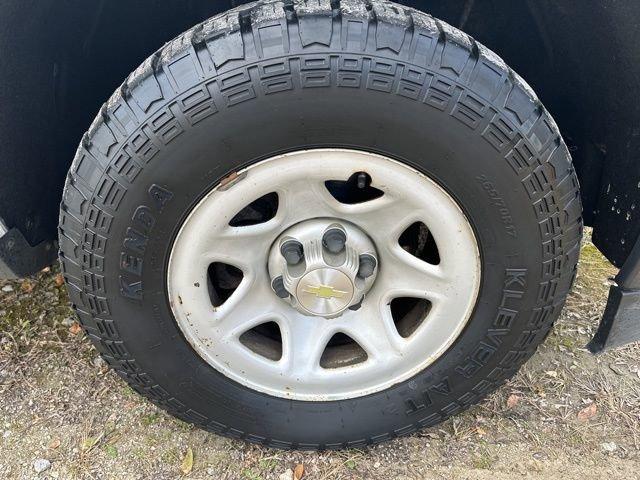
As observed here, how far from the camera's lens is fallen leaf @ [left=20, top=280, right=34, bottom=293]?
296cm

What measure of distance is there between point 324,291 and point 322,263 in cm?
10

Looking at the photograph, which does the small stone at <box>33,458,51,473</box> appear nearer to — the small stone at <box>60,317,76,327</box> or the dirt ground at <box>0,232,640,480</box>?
the dirt ground at <box>0,232,640,480</box>

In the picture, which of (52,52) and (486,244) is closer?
(486,244)

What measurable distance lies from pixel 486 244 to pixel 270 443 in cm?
106

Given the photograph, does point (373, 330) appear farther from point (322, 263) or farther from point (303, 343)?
point (322, 263)

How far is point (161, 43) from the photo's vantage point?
2.16 m

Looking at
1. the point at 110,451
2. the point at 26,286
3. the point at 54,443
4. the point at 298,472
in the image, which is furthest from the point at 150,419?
the point at 26,286

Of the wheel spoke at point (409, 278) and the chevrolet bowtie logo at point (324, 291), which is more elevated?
the wheel spoke at point (409, 278)

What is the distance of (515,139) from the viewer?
5.40ft

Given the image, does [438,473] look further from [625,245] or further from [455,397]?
[625,245]

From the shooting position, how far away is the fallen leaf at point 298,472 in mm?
2174

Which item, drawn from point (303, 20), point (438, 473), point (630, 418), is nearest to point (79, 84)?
point (303, 20)

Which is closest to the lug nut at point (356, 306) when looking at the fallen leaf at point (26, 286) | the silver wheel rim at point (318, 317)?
the silver wheel rim at point (318, 317)

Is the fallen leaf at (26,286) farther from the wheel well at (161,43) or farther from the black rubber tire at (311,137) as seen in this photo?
the black rubber tire at (311,137)
